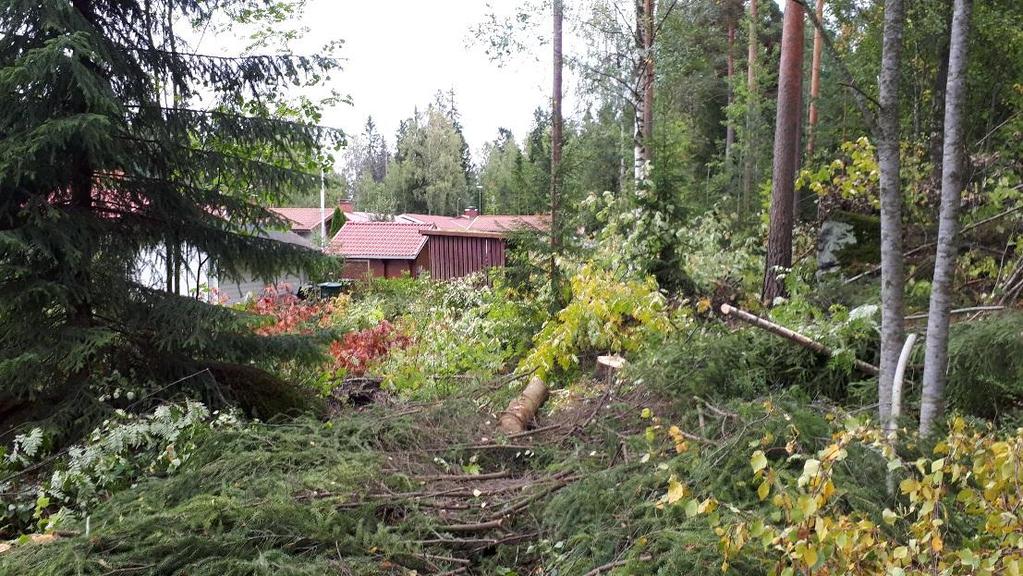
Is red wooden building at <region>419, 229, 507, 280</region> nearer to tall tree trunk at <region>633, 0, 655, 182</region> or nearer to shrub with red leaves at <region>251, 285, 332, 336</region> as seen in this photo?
shrub with red leaves at <region>251, 285, 332, 336</region>

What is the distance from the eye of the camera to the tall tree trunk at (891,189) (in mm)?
2982

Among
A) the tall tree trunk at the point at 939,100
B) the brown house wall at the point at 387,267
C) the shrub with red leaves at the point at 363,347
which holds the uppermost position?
the tall tree trunk at the point at 939,100

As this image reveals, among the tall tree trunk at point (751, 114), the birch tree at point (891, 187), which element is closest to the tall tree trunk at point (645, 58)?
the tall tree trunk at point (751, 114)

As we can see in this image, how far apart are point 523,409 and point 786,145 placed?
4.94 meters

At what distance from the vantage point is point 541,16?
1430cm

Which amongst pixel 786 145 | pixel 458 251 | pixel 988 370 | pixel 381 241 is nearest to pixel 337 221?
pixel 381 241

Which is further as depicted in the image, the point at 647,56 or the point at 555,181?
the point at 647,56

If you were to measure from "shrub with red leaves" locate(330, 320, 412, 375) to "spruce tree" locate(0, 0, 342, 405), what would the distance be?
2541mm

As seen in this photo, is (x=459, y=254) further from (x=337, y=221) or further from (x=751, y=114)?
(x=337, y=221)

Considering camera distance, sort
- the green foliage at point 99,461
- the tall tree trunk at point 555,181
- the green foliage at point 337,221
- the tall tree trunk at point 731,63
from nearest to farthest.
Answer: the green foliage at point 99,461 → the tall tree trunk at point 555,181 → the tall tree trunk at point 731,63 → the green foliage at point 337,221

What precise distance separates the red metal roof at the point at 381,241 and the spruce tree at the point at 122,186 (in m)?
19.2

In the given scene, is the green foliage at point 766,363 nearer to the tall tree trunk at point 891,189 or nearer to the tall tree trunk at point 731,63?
the tall tree trunk at point 891,189

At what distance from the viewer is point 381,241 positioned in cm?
2645

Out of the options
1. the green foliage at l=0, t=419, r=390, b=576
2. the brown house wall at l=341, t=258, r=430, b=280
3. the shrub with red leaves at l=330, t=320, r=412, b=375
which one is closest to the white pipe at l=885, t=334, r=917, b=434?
the green foliage at l=0, t=419, r=390, b=576
